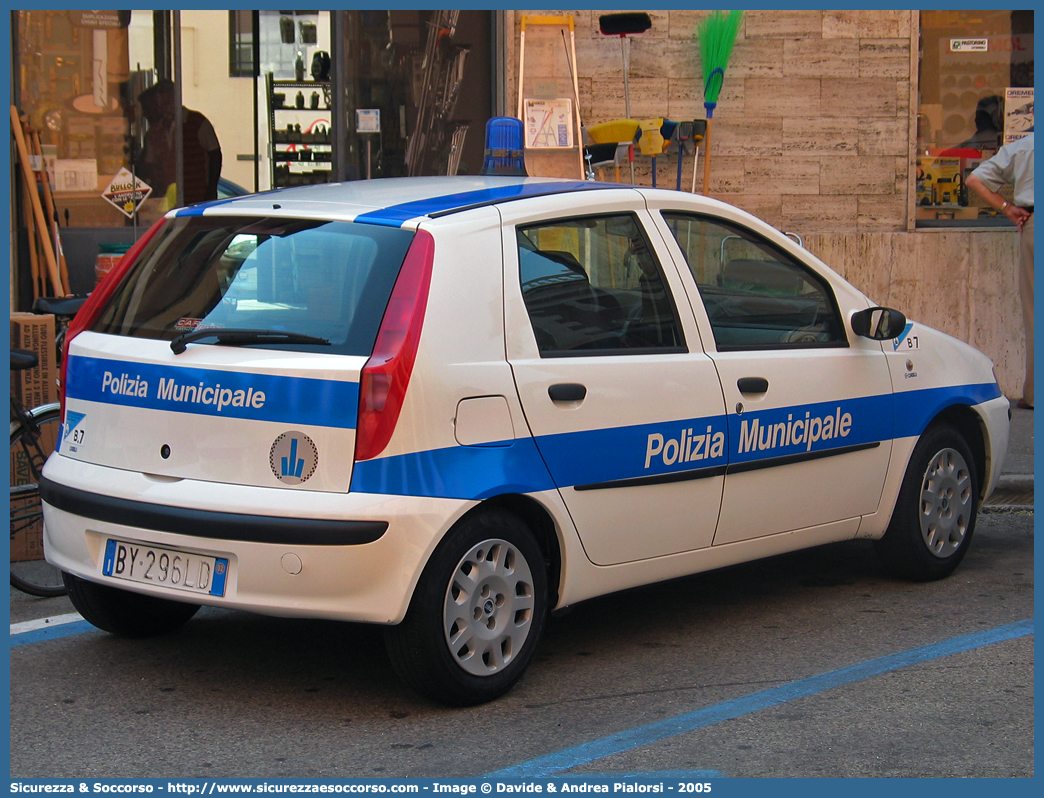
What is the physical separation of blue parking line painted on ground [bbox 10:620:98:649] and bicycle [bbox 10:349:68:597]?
0.54 meters

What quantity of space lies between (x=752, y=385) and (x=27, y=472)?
310 cm

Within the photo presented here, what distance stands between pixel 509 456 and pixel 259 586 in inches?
33.0

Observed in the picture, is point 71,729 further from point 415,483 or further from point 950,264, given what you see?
point 950,264

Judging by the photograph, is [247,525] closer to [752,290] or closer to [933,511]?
[752,290]

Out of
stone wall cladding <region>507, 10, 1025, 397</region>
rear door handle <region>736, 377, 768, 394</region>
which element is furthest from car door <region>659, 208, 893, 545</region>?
stone wall cladding <region>507, 10, 1025, 397</region>

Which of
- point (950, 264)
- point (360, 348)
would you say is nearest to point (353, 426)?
point (360, 348)

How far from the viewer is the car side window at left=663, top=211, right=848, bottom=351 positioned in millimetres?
4973

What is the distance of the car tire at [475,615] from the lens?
399 centimetres

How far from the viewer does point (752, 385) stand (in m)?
4.91

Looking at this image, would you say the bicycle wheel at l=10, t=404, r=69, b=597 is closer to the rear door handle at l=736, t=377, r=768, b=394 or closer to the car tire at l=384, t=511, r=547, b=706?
the car tire at l=384, t=511, r=547, b=706

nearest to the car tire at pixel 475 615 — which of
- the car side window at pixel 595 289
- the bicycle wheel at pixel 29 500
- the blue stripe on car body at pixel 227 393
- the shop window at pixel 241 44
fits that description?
the blue stripe on car body at pixel 227 393

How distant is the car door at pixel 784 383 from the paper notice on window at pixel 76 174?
635 centimetres

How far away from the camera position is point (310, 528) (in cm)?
383

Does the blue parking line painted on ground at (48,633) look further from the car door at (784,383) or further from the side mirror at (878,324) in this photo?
the side mirror at (878,324)
